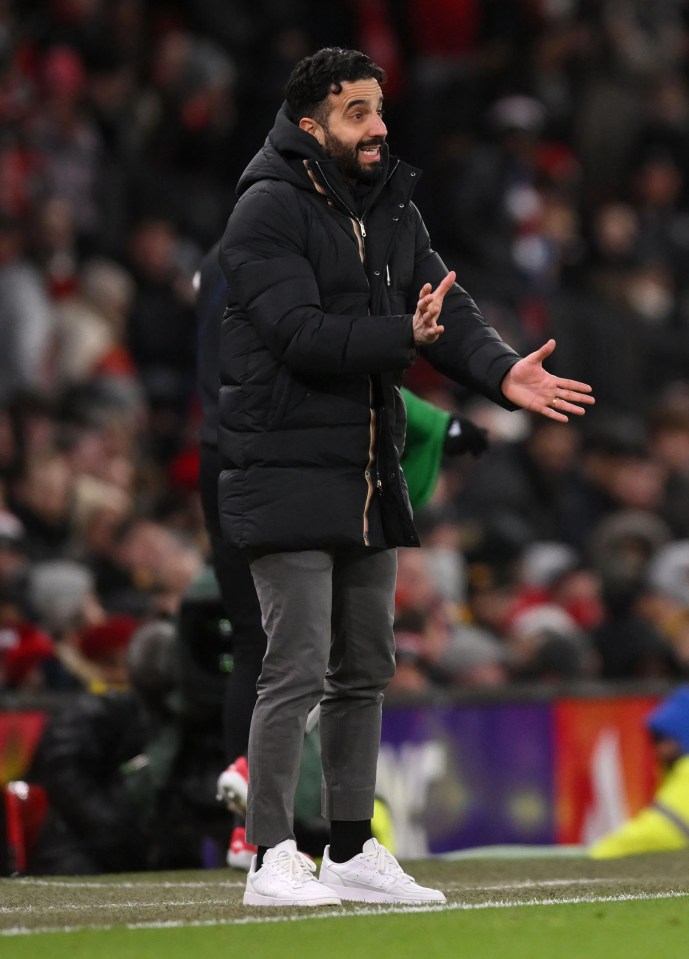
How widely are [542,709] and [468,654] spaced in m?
0.75

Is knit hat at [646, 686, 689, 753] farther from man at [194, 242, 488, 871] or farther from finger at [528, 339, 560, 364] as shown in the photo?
finger at [528, 339, 560, 364]

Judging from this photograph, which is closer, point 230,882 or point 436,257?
point 436,257

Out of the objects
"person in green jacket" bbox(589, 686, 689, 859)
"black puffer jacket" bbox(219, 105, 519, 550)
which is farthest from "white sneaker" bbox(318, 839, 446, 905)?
"person in green jacket" bbox(589, 686, 689, 859)

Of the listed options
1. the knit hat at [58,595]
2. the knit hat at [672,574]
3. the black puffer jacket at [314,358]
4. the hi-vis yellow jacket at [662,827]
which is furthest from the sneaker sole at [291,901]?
the knit hat at [672,574]

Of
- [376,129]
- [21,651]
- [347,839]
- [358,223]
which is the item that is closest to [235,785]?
[347,839]

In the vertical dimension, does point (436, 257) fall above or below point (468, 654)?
above

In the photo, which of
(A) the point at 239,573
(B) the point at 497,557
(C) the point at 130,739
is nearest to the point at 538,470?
(B) the point at 497,557

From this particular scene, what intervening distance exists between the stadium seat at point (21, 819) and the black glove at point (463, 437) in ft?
6.24

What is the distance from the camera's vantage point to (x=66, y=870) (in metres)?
7.26

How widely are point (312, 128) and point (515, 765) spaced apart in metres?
4.56

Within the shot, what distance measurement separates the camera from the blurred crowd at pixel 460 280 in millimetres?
10039

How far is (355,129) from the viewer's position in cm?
521

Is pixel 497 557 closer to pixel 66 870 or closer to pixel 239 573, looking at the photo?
pixel 66 870

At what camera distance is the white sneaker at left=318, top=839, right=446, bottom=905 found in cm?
520
